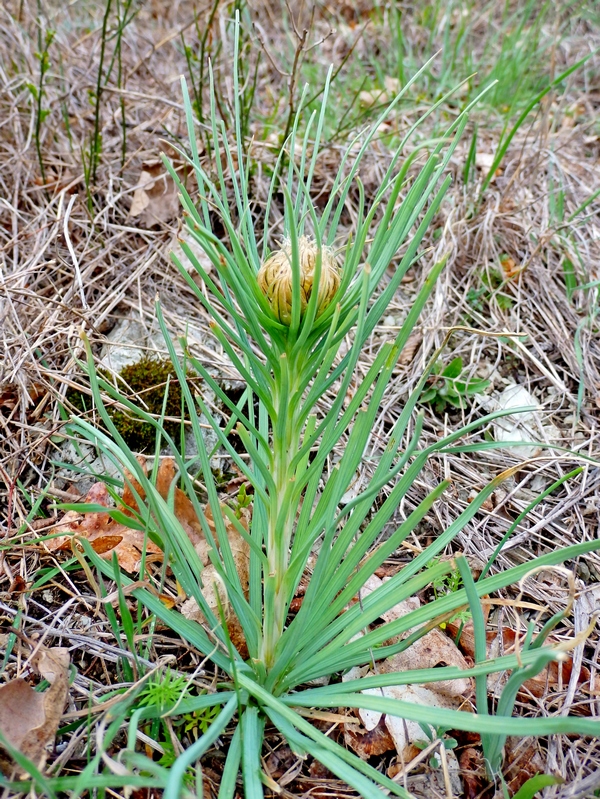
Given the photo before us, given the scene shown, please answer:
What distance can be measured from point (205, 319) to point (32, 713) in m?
1.30

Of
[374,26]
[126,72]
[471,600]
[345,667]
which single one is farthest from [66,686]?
[374,26]

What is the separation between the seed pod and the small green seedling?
964 millimetres

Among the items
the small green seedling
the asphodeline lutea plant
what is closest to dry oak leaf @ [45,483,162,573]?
the asphodeline lutea plant

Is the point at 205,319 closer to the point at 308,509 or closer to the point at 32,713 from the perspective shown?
the point at 308,509

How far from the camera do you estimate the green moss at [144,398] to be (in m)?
1.70

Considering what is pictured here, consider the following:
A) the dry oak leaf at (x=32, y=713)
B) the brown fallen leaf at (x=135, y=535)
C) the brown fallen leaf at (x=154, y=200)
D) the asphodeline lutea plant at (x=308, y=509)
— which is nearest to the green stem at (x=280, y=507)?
the asphodeline lutea plant at (x=308, y=509)

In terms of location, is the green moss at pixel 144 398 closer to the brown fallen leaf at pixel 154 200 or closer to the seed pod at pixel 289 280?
the brown fallen leaf at pixel 154 200

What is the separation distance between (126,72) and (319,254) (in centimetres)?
250

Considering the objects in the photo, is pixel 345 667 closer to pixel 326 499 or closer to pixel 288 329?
pixel 326 499

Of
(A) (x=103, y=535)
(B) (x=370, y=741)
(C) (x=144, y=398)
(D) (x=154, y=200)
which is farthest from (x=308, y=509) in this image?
(D) (x=154, y=200)

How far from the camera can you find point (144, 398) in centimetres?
181

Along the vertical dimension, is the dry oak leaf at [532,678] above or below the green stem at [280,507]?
below

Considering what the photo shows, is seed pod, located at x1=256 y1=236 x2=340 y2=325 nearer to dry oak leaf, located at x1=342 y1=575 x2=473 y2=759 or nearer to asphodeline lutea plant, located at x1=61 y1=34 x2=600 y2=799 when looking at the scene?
asphodeline lutea plant, located at x1=61 y1=34 x2=600 y2=799

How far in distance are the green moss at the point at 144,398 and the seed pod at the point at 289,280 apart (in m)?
0.79
